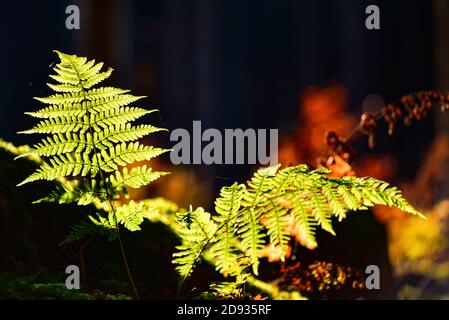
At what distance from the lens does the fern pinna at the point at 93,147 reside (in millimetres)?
1645

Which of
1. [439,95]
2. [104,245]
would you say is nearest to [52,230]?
[104,245]

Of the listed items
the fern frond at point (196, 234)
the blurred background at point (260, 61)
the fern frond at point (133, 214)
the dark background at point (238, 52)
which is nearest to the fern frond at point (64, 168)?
the fern frond at point (133, 214)

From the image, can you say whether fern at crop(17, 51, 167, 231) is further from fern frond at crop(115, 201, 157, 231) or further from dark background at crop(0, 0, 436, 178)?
dark background at crop(0, 0, 436, 178)

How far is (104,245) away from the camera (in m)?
2.29

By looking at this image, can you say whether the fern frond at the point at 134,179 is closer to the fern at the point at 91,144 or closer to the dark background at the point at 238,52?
the fern at the point at 91,144

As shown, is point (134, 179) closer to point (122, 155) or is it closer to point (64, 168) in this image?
point (122, 155)

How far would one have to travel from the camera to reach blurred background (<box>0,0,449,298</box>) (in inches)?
415

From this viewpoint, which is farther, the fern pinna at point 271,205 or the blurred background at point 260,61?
the blurred background at point 260,61

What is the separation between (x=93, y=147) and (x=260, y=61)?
34.1 ft

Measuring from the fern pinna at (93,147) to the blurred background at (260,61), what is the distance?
303 inches

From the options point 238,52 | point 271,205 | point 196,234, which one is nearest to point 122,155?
point 196,234

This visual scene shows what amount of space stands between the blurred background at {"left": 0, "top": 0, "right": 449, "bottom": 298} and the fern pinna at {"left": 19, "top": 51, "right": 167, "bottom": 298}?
25.2 ft

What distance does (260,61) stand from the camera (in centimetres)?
1188

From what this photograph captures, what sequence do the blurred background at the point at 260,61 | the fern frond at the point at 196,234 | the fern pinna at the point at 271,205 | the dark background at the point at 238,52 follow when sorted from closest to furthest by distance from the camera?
the fern pinna at the point at 271,205 < the fern frond at the point at 196,234 < the blurred background at the point at 260,61 < the dark background at the point at 238,52
